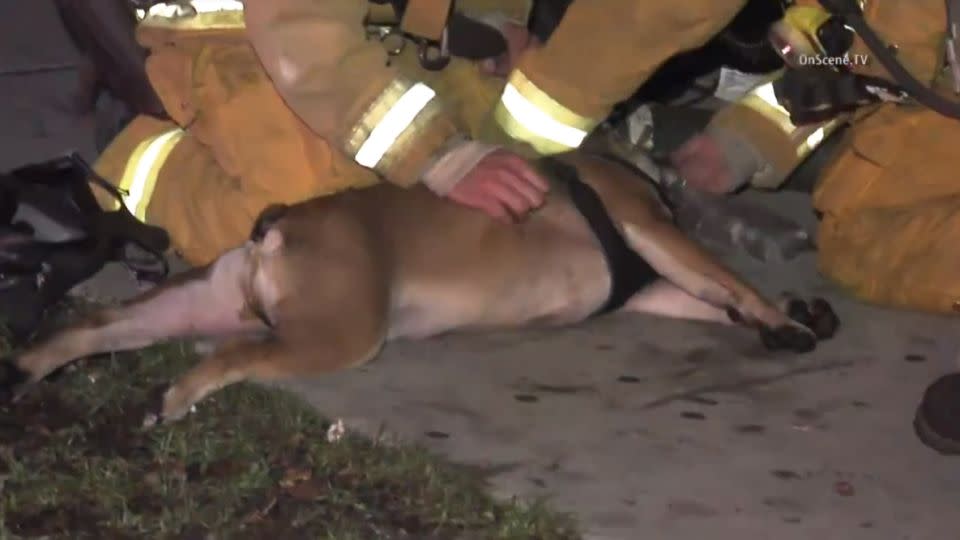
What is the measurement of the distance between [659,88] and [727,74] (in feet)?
1.29

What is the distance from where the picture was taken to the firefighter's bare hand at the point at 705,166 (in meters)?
4.04

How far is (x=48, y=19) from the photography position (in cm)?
685

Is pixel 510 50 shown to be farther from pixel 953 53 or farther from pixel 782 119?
pixel 953 53

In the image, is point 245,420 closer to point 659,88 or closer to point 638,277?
point 638,277

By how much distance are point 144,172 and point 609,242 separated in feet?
4.10

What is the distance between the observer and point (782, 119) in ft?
13.3

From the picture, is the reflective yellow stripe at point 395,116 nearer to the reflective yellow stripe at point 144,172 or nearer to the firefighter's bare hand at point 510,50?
the firefighter's bare hand at point 510,50

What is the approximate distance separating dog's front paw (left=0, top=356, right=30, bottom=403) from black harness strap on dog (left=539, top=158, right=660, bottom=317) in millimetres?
1276

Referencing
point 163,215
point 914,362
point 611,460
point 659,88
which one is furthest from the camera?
point 659,88

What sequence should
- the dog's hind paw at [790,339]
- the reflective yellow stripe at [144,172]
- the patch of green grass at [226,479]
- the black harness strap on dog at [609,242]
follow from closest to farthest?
the patch of green grass at [226,479]
the dog's hind paw at [790,339]
the black harness strap on dog at [609,242]
the reflective yellow stripe at [144,172]

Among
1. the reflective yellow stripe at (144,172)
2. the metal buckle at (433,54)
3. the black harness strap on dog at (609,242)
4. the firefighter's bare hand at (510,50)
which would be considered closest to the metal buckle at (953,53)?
the black harness strap on dog at (609,242)

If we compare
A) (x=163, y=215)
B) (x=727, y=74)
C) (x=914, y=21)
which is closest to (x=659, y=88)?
(x=727, y=74)

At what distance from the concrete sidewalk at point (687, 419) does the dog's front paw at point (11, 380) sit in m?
0.57

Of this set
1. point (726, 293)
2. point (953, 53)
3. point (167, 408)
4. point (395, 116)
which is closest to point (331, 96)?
point (395, 116)
